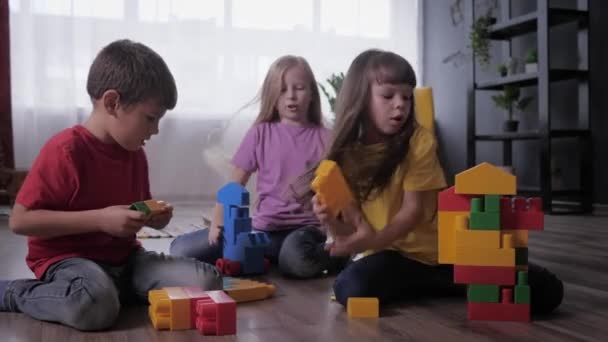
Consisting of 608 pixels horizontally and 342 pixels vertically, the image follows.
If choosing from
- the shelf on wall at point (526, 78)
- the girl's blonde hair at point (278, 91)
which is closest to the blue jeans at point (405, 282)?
the girl's blonde hair at point (278, 91)

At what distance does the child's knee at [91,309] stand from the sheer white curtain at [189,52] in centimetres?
254

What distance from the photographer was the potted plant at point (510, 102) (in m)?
3.48

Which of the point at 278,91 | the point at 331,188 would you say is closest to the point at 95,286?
the point at 331,188

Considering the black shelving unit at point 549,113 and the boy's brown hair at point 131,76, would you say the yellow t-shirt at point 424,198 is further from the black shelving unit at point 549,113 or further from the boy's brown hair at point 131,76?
the black shelving unit at point 549,113

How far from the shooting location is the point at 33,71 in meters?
3.73

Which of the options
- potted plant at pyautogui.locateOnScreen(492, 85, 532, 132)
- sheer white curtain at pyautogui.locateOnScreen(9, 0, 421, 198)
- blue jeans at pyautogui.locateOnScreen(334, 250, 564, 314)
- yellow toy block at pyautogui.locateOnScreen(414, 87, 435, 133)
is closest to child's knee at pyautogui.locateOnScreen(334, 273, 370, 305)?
blue jeans at pyautogui.locateOnScreen(334, 250, 564, 314)

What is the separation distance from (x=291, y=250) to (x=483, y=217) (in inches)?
23.7

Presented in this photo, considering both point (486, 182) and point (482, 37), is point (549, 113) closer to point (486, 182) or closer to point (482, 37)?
point (482, 37)

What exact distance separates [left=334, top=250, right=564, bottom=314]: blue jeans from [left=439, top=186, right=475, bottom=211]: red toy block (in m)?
0.19

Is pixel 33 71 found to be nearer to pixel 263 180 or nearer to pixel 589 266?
pixel 263 180

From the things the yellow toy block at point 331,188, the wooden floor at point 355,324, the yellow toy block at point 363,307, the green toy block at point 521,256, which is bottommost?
the wooden floor at point 355,324

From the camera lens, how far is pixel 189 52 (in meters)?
3.97

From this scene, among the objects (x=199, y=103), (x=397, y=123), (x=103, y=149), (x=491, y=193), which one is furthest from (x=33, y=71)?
(x=491, y=193)

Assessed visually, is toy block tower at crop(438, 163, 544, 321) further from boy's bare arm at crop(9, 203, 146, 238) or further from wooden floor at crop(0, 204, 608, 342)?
boy's bare arm at crop(9, 203, 146, 238)
